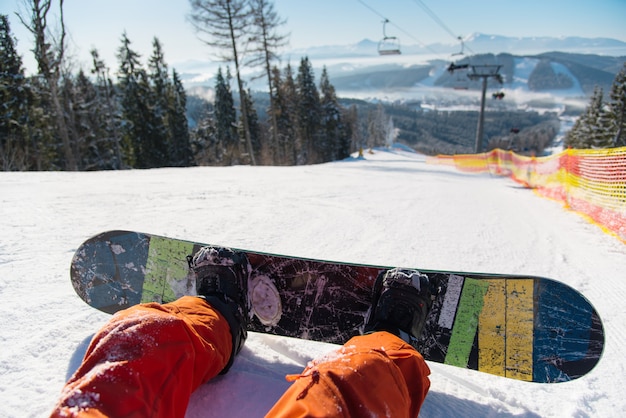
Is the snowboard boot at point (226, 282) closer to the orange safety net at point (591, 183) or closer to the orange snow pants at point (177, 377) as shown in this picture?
the orange snow pants at point (177, 377)

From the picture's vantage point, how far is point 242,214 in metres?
3.86

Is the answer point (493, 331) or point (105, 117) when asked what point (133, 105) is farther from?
point (493, 331)

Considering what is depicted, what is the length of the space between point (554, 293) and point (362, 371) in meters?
1.07

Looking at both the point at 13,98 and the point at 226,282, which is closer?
the point at 226,282

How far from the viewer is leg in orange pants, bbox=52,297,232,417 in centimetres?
84

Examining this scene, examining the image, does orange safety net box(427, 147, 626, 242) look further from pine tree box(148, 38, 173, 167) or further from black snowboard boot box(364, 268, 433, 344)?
pine tree box(148, 38, 173, 167)

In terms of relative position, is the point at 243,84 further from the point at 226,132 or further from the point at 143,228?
the point at 226,132

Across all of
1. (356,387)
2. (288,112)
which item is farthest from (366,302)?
(288,112)

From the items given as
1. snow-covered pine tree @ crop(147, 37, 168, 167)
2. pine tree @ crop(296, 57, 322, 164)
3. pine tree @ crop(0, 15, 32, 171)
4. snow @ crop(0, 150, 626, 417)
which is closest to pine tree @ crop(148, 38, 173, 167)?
snow-covered pine tree @ crop(147, 37, 168, 167)

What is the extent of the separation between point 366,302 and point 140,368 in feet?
3.54

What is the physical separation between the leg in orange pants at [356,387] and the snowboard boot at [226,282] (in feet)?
2.01

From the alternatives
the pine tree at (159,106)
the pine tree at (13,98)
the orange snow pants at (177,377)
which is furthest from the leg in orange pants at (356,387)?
the pine tree at (159,106)

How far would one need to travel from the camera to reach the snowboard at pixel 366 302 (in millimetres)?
1465

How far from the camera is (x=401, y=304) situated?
4.93 feet
